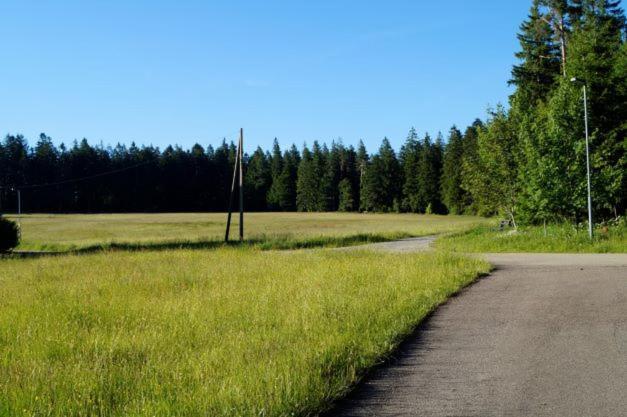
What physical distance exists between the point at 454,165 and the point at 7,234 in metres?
71.5

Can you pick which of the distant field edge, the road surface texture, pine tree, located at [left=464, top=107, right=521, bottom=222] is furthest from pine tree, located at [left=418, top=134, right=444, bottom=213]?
the road surface texture

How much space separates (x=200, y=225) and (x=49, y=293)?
190 feet

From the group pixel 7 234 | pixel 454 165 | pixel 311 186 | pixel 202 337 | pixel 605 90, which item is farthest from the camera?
pixel 311 186

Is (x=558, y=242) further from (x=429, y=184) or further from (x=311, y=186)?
(x=311, y=186)

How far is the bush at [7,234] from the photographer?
30422 millimetres

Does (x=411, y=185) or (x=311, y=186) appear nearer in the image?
(x=411, y=185)

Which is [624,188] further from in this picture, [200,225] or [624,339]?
[200,225]

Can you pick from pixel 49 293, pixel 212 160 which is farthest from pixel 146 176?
pixel 49 293

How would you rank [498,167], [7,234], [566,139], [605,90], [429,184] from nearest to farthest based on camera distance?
[566,139] < [605,90] < [7,234] < [498,167] < [429,184]

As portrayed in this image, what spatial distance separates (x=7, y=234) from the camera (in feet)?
100

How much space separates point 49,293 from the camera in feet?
35.0

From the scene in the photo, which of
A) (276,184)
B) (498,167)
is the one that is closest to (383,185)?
(276,184)

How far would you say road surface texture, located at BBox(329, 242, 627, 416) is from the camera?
455 centimetres

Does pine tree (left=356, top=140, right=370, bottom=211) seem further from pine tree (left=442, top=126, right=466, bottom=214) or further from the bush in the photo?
the bush
